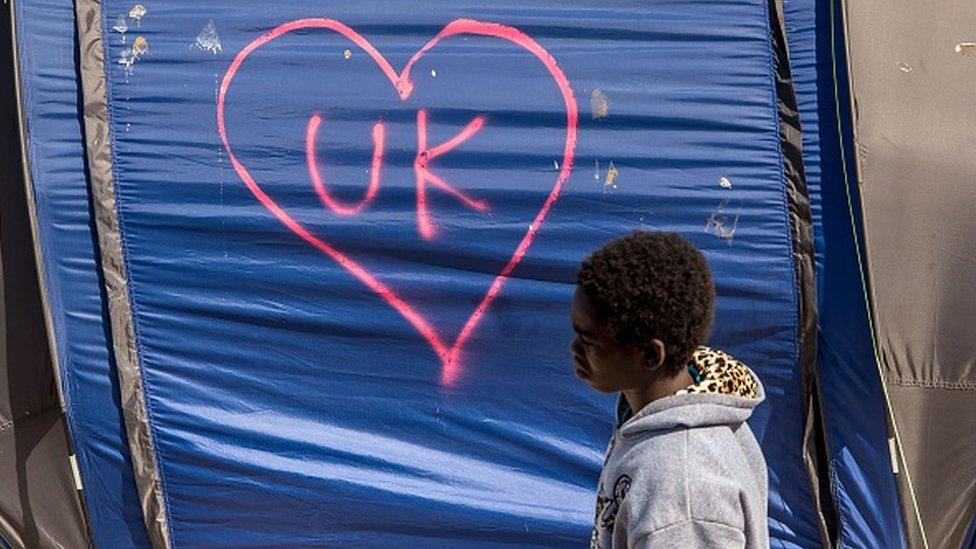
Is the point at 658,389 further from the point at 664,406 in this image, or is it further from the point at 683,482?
the point at 683,482

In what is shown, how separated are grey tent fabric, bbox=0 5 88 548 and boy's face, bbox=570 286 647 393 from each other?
1.90 meters

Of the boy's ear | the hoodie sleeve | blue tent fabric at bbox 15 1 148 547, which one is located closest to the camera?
the hoodie sleeve

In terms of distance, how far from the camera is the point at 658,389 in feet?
6.09

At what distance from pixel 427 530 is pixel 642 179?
38.3 inches

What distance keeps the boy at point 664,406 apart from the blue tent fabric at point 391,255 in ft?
4.89

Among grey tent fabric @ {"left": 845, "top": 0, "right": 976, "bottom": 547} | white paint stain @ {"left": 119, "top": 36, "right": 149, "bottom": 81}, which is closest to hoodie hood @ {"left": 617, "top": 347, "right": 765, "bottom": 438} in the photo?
grey tent fabric @ {"left": 845, "top": 0, "right": 976, "bottom": 547}

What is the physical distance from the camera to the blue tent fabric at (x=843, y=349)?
340cm

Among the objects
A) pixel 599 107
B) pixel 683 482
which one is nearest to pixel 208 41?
pixel 599 107

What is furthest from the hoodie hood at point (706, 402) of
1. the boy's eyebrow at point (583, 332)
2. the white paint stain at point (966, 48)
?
the white paint stain at point (966, 48)

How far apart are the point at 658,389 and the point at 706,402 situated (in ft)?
0.22

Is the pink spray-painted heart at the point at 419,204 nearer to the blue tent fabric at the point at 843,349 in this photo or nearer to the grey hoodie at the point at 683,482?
the blue tent fabric at the point at 843,349

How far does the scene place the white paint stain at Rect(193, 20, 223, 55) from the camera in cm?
340

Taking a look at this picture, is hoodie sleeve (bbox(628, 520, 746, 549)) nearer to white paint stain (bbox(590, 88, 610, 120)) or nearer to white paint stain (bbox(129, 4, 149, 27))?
white paint stain (bbox(590, 88, 610, 120))

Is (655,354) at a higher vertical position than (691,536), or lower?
higher
